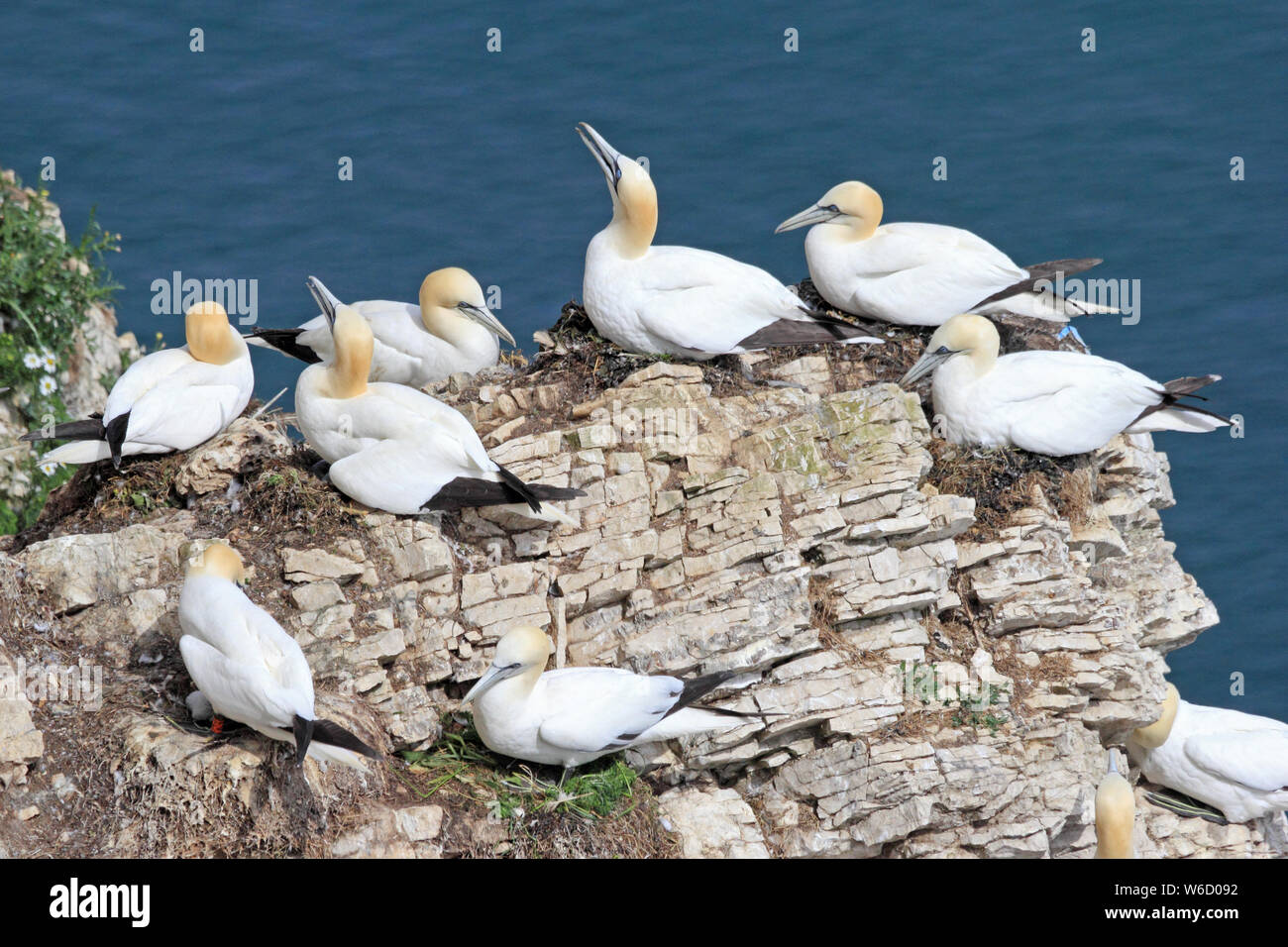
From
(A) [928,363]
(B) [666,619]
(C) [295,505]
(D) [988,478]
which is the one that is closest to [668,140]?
(A) [928,363]

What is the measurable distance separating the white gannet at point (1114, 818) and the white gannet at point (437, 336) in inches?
214

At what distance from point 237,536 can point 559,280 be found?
1491 centimetres

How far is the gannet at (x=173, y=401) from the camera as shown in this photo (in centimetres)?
1097

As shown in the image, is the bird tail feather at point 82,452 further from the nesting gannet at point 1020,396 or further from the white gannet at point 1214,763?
the white gannet at point 1214,763

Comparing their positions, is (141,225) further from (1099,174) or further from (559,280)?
(1099,174)

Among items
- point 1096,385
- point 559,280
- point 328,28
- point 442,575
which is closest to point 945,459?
point 1096,385

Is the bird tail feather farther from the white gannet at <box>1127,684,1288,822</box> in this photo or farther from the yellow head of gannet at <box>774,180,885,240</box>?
the white gannet at <box>1127,684,1288,822</box>

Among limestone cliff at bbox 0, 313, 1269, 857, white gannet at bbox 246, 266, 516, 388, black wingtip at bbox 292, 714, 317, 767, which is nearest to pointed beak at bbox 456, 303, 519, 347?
white gannet at bbox 246, 266, 516, 388

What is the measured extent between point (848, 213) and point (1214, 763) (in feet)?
16.8

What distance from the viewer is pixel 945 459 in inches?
459

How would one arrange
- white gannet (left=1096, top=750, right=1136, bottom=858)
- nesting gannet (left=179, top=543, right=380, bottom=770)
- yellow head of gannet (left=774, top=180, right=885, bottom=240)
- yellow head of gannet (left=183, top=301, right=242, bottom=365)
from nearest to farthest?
nesting gannet (left=179, top=543, right=380, bottom=770) < white gannet (left=1096, top=750, right=1136, bottom=858) < yellow head of gannet (left=183, top=301, right=242, bottom=365) < yellow head of gannet (left=774, top=180, right=885, bottom=240)

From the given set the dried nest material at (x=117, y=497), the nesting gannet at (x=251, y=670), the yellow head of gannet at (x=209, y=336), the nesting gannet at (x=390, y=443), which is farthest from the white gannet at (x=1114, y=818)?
the yellow head of gannet at (x=209, y=336)

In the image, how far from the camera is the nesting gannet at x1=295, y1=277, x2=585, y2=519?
33.9 feet

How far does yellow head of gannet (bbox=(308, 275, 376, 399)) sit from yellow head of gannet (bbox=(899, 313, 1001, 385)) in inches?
159
